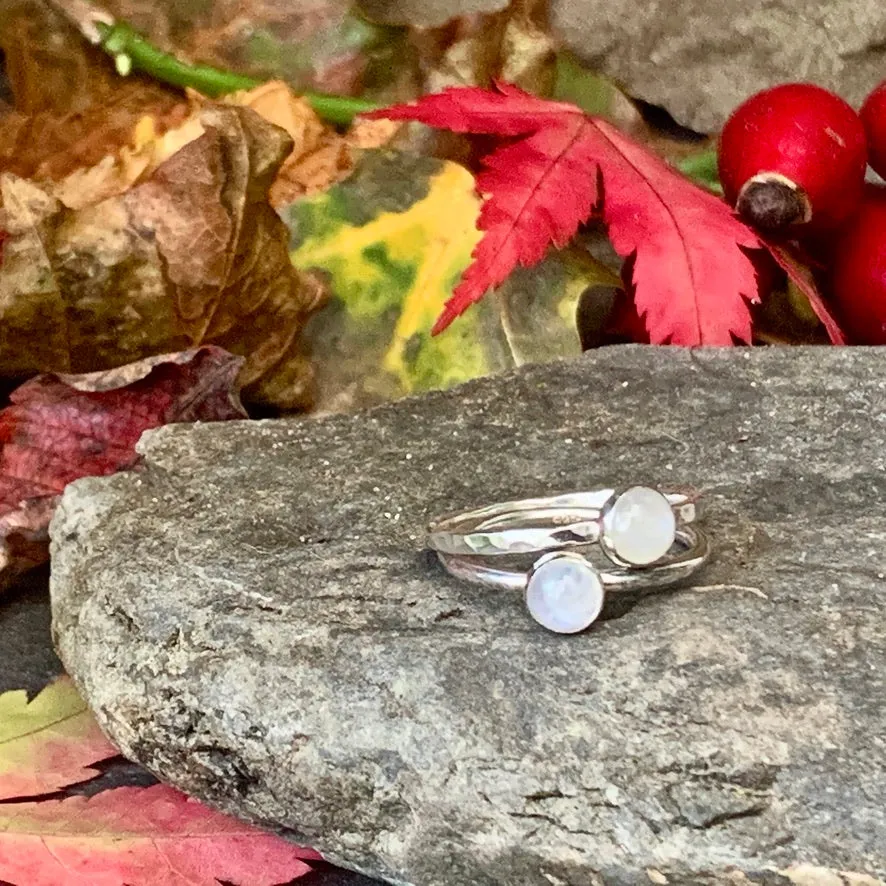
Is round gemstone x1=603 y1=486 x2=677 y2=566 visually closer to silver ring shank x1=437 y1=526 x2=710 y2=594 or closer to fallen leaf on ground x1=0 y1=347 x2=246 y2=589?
silver ring shank x1=437 y1=526 x2=710 y2=594

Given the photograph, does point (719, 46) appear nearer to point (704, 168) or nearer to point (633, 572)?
point (704, 168)

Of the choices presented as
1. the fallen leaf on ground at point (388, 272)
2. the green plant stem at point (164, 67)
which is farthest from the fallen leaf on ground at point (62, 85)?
the fallen leaf on ground at point (388, 272)

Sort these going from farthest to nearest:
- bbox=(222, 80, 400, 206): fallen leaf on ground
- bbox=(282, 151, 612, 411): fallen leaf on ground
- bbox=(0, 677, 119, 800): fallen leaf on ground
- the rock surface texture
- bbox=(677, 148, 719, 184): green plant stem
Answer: bbox=(677, 148, 719, 184): green plant stem → bbox=(222, 80, 400, 206): fallen leaf on ground → bbox=(282, 151, 612, 411): fallen leaf on ground → bbox=(0, 677, 119, 800): fallen leaf on ground → the rock surface texture

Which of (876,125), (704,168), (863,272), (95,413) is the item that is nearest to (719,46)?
(704,168)

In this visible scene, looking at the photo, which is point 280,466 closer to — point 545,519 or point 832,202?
point 545,519

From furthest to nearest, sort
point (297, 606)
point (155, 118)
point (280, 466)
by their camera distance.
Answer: point (155, 118) < point (280, 466) < point (297, 606)

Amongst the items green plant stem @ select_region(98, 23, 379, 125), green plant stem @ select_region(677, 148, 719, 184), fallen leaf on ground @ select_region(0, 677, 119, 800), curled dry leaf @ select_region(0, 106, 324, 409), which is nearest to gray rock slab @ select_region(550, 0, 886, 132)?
green plant stem @ select_region(677, 148, 719, 184)

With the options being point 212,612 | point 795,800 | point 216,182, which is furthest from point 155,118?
point 795,800
